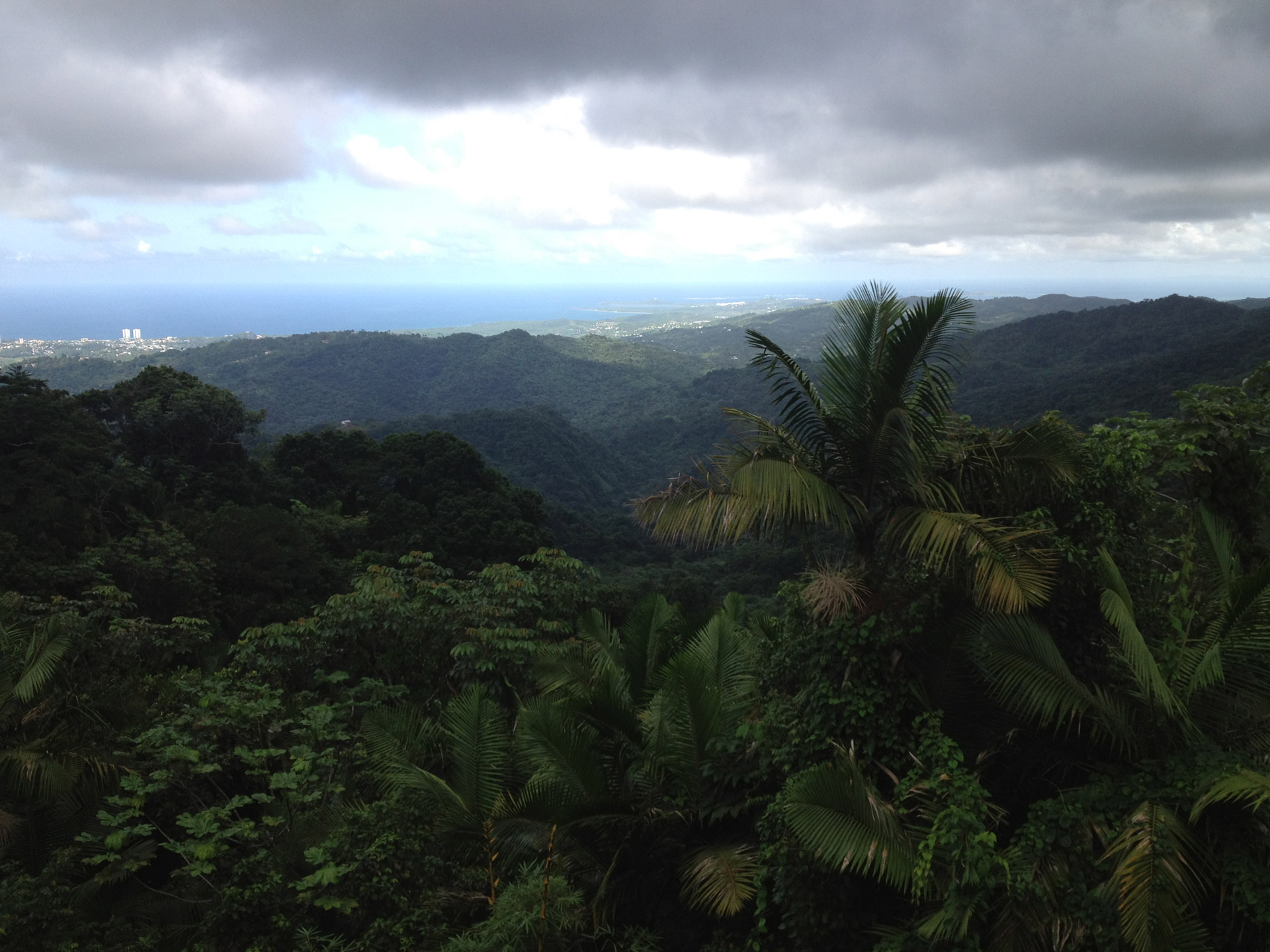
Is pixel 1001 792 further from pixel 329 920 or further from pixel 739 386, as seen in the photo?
pixel 739 386

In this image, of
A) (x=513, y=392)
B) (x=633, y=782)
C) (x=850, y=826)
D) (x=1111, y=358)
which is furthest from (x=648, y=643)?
(x=513, y=392)

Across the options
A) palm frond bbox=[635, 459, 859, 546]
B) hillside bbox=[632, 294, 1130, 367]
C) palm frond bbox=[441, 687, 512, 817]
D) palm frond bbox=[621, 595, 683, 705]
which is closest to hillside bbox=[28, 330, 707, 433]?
hillside bbox=[632, 294, 1130, 367]

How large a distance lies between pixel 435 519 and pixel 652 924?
65.5 ft

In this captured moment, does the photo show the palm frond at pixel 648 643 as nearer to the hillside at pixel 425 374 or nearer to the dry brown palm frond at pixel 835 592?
the dry brown palm frond at pixel 835 592

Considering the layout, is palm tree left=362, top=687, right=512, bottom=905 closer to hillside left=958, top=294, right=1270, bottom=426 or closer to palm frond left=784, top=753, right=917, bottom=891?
palm frond left=784, top=753, right=917, bottom=891

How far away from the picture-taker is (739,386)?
89.2m

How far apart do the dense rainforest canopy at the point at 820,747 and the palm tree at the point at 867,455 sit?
20 millimetres

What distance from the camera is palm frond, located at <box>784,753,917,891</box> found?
10.7 ft

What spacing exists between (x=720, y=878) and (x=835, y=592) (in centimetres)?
162

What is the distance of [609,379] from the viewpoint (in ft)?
358

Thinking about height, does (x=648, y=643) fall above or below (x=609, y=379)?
below

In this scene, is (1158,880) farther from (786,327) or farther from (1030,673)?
(786,327)

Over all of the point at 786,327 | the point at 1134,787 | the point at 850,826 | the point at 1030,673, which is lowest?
the point at 850,826

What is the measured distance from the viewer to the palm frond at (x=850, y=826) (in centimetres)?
327
